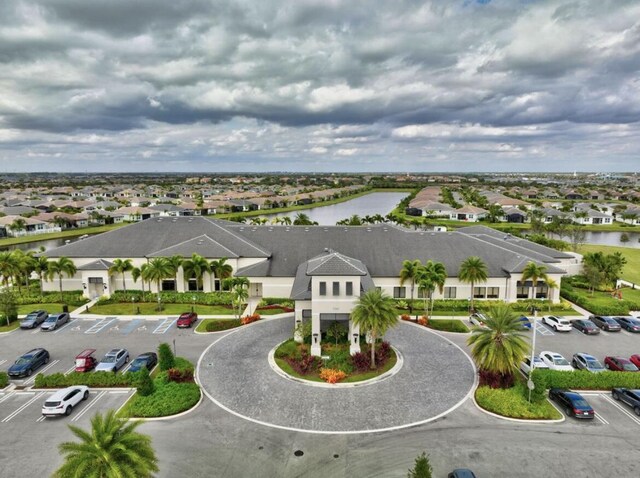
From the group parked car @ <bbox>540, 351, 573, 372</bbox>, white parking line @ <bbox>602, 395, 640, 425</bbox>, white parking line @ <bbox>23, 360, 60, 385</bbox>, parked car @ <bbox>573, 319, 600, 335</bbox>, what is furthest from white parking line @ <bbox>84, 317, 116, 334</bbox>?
parked car @ <bbox>573, 319, 600, 335</bbox>

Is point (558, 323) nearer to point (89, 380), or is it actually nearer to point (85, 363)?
point (89, 380)

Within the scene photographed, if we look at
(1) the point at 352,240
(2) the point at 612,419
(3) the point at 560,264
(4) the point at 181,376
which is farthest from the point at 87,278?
(3) the point at 560,264

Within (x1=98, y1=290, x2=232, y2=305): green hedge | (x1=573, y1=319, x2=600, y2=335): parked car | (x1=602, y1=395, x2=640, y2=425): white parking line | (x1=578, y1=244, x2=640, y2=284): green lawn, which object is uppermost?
(x1=98, y1=290, x2=232, y2=305): green hedge

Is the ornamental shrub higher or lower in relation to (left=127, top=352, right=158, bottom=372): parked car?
higher

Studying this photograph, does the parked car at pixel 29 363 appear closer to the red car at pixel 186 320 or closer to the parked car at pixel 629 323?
the red car at pixel 186 320

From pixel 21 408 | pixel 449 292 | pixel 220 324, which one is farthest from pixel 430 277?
pixel 21 408

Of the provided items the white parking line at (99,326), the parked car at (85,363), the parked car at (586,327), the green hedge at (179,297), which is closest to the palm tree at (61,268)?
the green hedge at (179,297)

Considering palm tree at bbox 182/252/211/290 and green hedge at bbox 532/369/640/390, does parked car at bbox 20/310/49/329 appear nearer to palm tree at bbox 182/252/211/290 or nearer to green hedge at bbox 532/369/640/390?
palm tree at bbox 182/252/211/290
